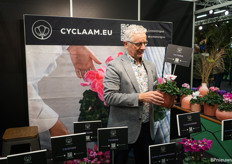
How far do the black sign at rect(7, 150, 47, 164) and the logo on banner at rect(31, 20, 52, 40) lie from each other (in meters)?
1.78

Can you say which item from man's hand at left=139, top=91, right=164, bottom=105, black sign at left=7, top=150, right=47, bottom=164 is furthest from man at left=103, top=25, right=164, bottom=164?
black sign at left=7, top=150, right=47, bottom=164

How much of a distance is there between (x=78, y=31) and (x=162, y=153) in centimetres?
198

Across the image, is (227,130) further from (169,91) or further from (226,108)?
(226,108)

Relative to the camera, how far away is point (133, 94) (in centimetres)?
141

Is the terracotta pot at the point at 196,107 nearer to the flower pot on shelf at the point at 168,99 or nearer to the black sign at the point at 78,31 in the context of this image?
the black sign at the point at 78,31

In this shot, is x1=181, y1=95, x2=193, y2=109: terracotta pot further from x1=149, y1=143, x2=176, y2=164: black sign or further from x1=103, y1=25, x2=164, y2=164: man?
x1=149, y1=143, x2=176, y2=164: black sign

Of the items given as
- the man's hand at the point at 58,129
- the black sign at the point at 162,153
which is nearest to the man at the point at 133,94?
the black sign at the point at 162,153

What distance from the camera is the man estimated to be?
1423 mm

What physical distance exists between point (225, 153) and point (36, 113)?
231 cm

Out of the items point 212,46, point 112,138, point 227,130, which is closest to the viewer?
point 112,138

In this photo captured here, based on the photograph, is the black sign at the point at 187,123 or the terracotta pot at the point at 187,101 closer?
the black sign at the point at 187,123

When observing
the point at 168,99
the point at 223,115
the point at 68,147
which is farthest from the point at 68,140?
the point at 223,115

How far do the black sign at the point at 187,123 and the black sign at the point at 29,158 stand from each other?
0.93 m

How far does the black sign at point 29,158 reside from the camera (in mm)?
1020
